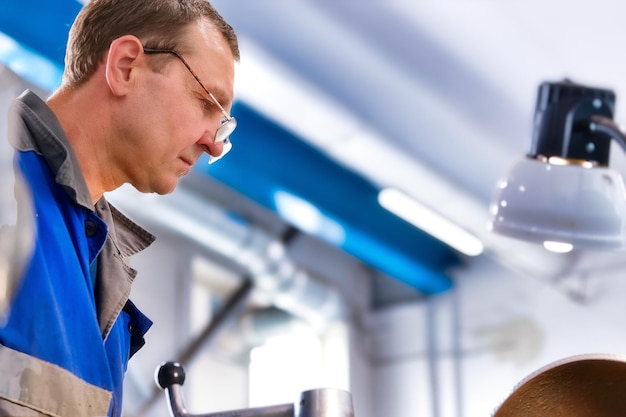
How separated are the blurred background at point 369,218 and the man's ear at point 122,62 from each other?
2417mm

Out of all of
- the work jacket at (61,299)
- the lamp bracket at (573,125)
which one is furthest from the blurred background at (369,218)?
the work jacket at (61,299)

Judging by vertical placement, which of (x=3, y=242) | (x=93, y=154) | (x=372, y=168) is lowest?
(x=3, y=242)

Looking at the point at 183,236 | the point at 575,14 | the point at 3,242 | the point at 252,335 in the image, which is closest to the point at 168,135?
the point at 3,242

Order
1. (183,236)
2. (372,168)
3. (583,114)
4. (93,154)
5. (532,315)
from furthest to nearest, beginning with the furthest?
(532,315) → (183,236) → (372,168) → (583,114) → (93,154)

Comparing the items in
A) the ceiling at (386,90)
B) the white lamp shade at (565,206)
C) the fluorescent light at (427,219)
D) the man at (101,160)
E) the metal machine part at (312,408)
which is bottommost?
the metal machine part at (312,408)

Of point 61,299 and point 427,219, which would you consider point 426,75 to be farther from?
point 61,299

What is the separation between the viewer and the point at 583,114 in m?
2.76

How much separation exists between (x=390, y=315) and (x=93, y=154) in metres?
5.33

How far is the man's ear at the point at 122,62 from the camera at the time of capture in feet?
5.11

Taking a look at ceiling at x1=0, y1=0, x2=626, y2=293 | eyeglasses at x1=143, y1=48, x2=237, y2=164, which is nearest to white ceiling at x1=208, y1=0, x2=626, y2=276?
ceiling at x1=0, y1=0, x2=626, y2=293

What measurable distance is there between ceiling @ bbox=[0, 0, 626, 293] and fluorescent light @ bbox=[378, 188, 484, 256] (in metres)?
0.05

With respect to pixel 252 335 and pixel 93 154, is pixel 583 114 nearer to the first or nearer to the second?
pixel 93 154

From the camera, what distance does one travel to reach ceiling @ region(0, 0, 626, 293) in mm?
4203

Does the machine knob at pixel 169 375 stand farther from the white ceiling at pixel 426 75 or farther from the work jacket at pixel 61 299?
the white ceiling at pixel 426 75
